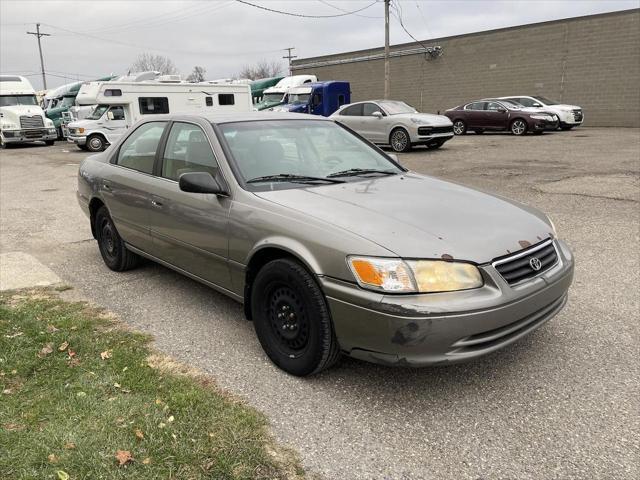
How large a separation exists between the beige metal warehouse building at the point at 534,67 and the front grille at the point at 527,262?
2554 centimetres

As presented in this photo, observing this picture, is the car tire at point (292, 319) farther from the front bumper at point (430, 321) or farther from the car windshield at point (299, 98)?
the car windshield at point (299, 98)

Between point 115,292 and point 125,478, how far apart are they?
2.70 metres

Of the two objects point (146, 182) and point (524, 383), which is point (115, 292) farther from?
point (524, 383)

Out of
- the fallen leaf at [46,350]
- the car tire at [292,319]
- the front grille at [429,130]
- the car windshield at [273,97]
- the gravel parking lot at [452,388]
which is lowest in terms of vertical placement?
the gravel parking lot at [452,388]

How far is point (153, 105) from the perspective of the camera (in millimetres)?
18312

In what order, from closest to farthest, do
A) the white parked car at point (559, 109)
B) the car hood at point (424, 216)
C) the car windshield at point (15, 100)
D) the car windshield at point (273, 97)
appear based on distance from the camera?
the car hood at point (424, 216), the white parked car at point (559, 109), the car windshield at point (15, 100), the car windshield at point (273, 97)

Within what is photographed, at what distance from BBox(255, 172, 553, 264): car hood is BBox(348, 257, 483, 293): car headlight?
50mm

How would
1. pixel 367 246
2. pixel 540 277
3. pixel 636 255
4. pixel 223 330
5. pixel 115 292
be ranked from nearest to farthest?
pixel 367 246
pixel 540 277
pixel 223 330
pixel 115 292
pixel 636 255

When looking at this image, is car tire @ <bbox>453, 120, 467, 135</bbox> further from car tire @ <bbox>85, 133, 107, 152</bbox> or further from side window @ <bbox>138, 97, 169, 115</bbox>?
car tire @ <bbox>85, 133, 107, 152</bbox>

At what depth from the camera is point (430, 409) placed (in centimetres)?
281

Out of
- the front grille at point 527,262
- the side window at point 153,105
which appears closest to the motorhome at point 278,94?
the side window at point 153,105

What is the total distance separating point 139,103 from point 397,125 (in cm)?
910

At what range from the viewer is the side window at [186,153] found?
380 cm

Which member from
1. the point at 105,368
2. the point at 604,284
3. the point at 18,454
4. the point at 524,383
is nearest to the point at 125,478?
the point at 18,454
